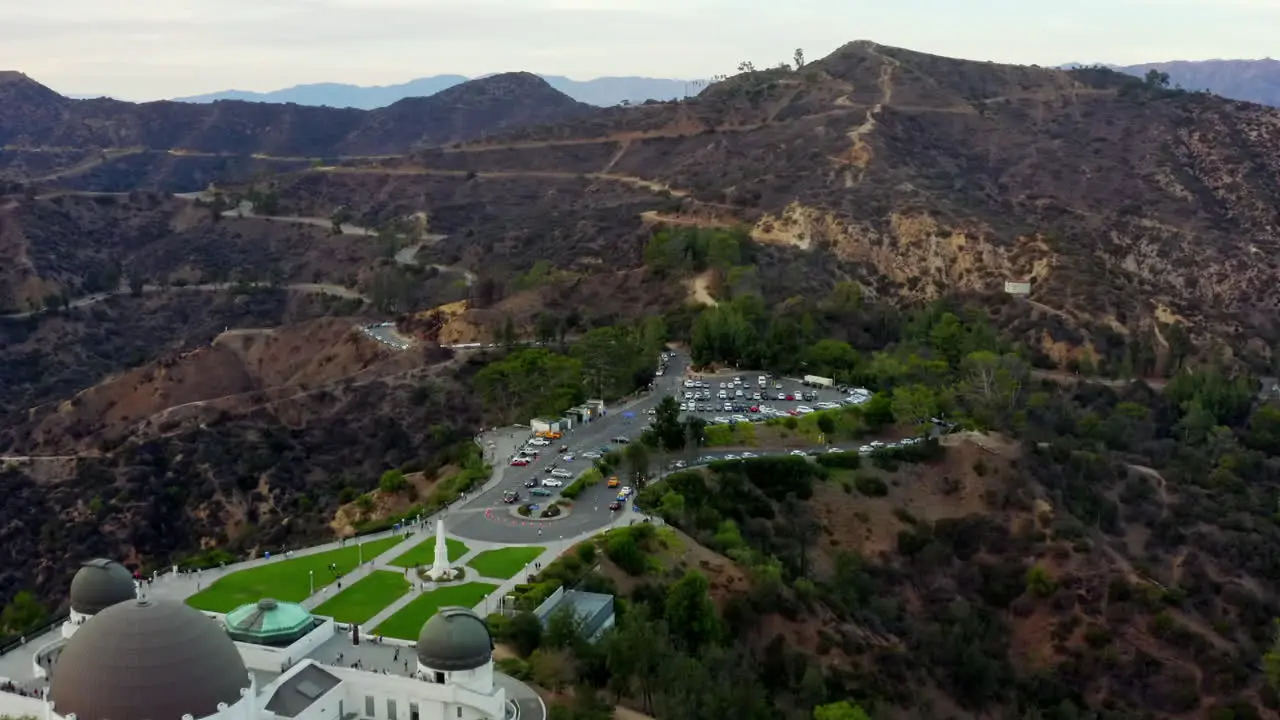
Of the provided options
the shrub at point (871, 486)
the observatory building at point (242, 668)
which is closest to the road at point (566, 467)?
the shrub at point (871, 486)

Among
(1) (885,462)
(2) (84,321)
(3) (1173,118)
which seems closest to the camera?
(1) (885,462)

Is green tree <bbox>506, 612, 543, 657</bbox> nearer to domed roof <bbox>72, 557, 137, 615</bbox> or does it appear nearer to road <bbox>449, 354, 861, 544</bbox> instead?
road <bbox>449, 354, 861, 544</bbox>

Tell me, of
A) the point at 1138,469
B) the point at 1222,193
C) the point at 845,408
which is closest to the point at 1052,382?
the point at 1138,469

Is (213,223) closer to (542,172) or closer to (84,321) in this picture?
(84,321)

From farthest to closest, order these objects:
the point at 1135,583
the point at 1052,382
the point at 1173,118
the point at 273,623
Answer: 1. the point at 1173,118
2. the point at 1052,382
3. the point at 1135,583
4. the point at 273,623

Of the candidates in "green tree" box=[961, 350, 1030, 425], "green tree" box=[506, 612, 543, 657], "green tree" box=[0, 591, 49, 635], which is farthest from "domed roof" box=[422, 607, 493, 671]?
"green tree" box=[961, 350, 1030, 425]

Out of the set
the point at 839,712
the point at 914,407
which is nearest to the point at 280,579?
the point at 839,712
